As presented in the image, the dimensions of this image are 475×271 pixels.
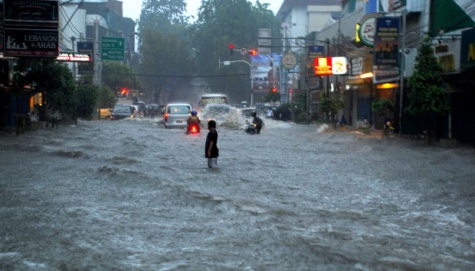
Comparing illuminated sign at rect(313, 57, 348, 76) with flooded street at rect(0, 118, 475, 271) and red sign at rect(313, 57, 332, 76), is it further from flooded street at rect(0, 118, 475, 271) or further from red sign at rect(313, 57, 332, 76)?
flooded street at rect(0, 118, 475, 271)

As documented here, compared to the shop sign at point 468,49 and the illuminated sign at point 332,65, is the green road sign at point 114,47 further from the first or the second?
the shop sign at point 468,49

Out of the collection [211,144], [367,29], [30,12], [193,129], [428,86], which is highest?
[367,29]

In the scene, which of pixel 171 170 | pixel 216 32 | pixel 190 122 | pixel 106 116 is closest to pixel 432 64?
pixel 190 122

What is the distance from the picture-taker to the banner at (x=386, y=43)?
93.2 feet

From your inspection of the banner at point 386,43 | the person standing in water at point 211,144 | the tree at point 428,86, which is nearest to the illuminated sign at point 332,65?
the banner at point 386,43

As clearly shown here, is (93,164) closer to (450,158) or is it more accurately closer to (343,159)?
(343,159)

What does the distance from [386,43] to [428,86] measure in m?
5.16

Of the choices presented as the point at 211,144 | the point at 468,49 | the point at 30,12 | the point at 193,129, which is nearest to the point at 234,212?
the point at 211,144

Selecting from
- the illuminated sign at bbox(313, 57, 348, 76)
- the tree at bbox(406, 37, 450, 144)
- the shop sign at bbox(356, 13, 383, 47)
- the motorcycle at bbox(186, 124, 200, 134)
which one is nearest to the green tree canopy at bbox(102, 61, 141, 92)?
the illuminated sign at bbox(313, 57, 348, 76)

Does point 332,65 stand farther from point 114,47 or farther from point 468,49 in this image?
point 468,49

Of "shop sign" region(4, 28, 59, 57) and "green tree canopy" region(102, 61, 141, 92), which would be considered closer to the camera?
"shop sign" region(4, 28, 59, 57)

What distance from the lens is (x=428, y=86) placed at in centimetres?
2439

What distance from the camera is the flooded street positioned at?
23.8 feet

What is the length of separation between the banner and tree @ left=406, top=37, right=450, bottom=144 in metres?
3.52
